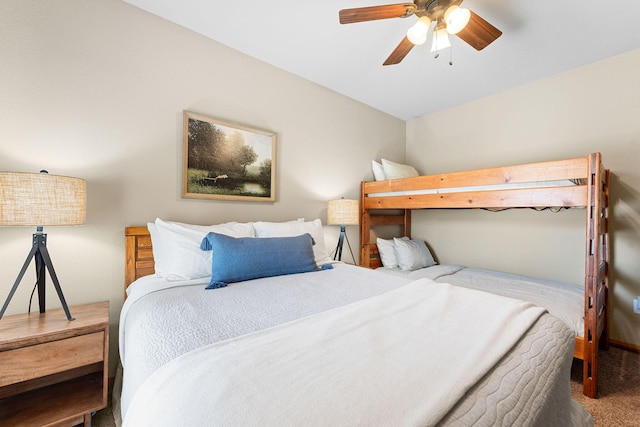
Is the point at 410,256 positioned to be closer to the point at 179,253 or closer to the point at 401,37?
the point at 401,37

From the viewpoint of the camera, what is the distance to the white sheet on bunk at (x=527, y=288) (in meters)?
1.78

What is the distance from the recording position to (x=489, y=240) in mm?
3023

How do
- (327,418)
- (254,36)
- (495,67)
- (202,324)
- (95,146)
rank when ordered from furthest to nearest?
(495,67) < (254,36) < (95,146) < (202,324) < (327,418)

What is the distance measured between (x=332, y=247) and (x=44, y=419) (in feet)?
7.46

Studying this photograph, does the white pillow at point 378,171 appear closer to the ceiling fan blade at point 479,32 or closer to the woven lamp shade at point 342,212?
the woven lamp shade at point 342,212

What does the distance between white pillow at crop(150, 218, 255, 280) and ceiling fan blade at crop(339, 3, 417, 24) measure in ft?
5.10

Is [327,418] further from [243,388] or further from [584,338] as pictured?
[584,338]

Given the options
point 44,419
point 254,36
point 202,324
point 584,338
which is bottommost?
point 44,419

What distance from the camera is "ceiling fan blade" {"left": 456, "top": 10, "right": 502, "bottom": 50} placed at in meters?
1.53

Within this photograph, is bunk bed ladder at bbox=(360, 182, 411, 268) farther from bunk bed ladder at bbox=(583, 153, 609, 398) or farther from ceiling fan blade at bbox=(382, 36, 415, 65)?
bunk bed ladder at bbox=(583, 153, 609, 398)

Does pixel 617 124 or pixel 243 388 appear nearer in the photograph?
pixel 243 388

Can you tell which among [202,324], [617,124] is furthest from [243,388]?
[617,124]

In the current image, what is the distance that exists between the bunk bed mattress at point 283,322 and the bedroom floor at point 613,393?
0.70m

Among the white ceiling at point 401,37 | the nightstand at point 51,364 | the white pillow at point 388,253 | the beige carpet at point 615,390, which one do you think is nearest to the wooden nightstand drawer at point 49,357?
the nightstand at point 51,364
